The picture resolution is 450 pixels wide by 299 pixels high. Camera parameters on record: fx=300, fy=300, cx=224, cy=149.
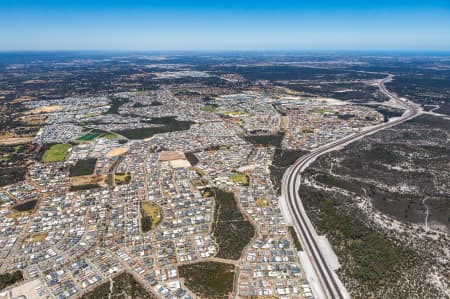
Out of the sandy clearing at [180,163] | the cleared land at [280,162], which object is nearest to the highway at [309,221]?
the cleared land at [280,162]

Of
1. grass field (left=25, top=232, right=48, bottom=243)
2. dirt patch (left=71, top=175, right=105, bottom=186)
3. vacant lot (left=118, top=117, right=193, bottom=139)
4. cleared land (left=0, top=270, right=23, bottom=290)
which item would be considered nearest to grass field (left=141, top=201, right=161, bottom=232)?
grass field (left=25, top=232, right=48, bottom=243)

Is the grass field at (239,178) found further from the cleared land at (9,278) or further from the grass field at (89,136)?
the grass field at (89,136)

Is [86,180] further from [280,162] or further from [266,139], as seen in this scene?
[266,139]

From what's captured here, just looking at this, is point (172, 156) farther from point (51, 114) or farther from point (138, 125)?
point (51, 114)

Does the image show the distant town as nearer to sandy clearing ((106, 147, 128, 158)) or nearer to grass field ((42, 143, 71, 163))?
sandy clearing ((106, 147, 128, 158))

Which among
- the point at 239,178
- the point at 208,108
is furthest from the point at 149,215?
the point at 208,108

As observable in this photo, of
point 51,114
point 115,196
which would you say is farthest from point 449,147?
point 51,114
